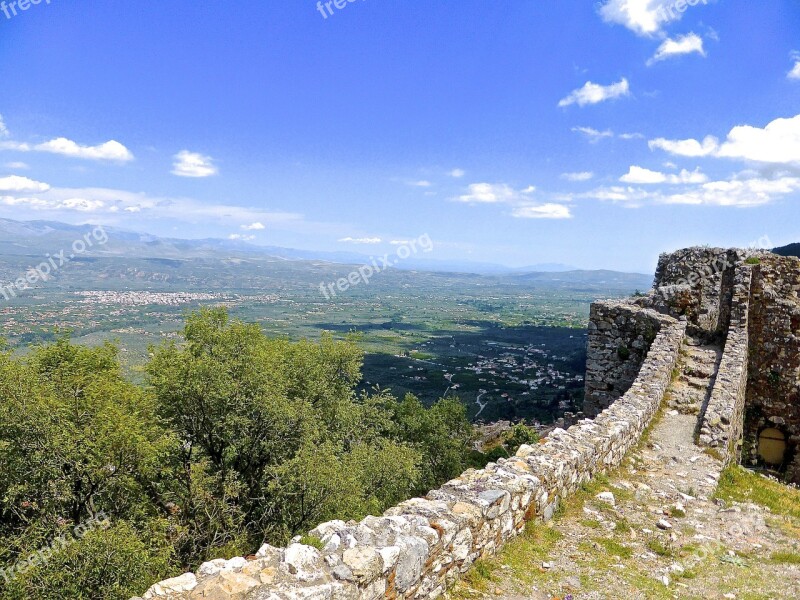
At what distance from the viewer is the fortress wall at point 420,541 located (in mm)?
3967

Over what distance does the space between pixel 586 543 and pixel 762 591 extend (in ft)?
6.22

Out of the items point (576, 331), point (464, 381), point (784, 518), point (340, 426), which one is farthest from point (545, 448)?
point (576, 331)

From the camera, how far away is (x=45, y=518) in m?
10.1

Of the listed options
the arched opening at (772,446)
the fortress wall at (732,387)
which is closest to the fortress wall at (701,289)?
the fortress wall at (732,387)

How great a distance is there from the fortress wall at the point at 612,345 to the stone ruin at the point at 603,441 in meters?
0.03

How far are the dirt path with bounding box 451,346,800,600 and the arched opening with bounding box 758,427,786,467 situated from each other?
835 cm

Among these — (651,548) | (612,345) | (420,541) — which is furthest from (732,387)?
(420,541)

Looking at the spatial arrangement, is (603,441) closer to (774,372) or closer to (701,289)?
(774,372)

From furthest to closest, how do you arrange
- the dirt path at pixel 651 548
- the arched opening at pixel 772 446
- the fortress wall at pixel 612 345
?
the arched opening at pixel 772 446
the fortress wall at pixel 612 345
the dirt path at pixel 651 548

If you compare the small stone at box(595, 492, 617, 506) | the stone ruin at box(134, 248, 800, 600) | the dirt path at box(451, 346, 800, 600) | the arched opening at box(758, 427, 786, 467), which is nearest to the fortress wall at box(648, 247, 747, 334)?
the stone ruin at box(134, 248, 800, 600)

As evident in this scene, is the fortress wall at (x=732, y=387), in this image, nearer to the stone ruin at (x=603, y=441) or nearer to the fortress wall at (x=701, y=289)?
the stone ruin at (x=603, y=441)

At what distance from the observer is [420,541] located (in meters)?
4.65

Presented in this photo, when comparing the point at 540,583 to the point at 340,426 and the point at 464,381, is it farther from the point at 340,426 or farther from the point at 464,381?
the point at 464,381

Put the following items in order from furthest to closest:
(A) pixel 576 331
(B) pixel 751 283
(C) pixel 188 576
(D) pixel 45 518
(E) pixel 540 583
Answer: (A) pixel 576 331, (B) pixel 751 283, (D) pixel 45 518, (E) pixel 540 583, (C) pixel 188 576
